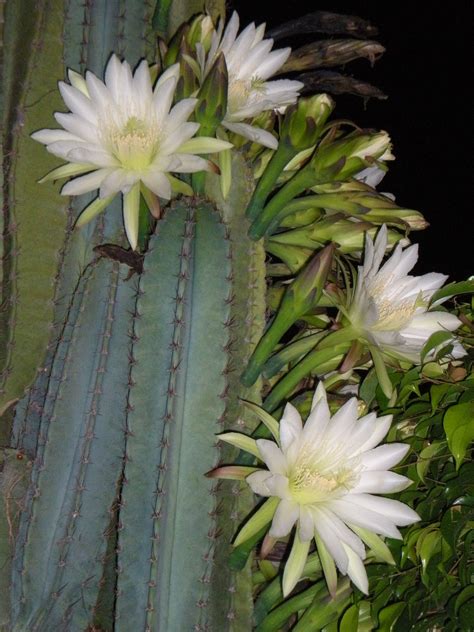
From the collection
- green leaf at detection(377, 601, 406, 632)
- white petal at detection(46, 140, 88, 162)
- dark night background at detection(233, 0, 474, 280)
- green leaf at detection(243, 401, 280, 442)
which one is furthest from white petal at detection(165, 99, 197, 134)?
dark night background at detection(233, 0, 474, 280)

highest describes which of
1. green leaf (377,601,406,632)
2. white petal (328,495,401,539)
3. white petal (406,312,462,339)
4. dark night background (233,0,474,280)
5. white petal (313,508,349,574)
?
dark night background (233,0,474,280)

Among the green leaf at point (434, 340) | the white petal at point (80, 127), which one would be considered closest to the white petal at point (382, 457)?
the green leaf at point (434, 340)

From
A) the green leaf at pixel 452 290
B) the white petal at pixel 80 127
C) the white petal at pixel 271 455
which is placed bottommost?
the white petal at pixel 271 455

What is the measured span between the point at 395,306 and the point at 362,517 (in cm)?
25

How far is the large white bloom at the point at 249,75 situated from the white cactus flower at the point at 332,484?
0.35 m

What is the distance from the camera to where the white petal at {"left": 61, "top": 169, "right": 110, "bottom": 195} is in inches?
34.4

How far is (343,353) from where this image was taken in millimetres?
896

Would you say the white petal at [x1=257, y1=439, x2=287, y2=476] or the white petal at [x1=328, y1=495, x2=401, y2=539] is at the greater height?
the white petal at [x1=257, y1=439, x2=287, y2=476]

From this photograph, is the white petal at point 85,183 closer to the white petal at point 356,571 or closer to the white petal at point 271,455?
the white petal at point 271,455

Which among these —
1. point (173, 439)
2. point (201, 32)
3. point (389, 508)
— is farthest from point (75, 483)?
point (201, 32)

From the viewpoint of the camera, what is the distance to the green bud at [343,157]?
898 mm

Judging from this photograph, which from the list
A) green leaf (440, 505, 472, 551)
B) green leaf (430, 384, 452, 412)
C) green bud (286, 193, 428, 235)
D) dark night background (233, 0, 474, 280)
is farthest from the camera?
dark night background (233, 0, 474, 280)

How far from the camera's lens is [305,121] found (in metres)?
0.89

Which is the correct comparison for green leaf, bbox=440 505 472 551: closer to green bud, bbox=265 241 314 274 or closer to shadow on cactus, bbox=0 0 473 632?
shadow on cactus, bbox=0 0 473 632
